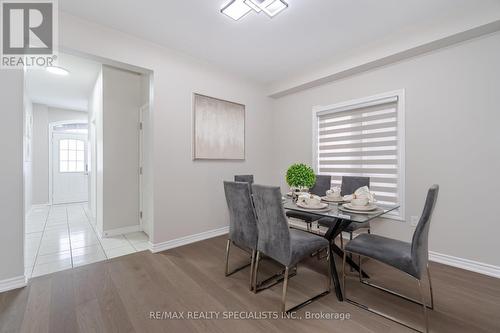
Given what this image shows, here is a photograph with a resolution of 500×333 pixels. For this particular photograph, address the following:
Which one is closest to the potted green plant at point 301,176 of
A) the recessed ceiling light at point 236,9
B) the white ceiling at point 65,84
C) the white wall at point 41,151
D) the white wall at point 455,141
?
the white wall at point 455,141

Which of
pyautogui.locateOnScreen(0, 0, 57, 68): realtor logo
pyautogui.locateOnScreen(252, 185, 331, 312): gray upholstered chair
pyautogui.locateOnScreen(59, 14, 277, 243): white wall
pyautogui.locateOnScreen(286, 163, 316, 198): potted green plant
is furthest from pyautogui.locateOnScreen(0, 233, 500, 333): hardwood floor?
pyautogui.locateOnScreen(0, 0, 57, 68): realtor logo

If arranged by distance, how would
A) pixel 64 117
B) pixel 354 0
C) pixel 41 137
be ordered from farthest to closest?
pixel 64 117 < pixel 41 137 < pixel 354 0

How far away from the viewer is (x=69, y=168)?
6145 millimetres

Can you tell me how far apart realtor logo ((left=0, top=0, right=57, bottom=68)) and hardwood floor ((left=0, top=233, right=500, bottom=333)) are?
220 cm

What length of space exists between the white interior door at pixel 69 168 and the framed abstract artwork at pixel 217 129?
16.5 feet

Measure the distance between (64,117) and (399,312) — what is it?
815 centimetres

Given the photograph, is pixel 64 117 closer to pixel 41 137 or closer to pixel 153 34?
pixel 41 137

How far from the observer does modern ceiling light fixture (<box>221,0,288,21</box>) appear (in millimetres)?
2025

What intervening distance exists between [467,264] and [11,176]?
4.78 meters

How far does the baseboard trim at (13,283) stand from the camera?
1.90m

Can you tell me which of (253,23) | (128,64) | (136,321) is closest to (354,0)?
(253,23)

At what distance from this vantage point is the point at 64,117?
19.5 ft

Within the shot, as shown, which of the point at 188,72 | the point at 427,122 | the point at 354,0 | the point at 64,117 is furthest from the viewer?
the point at 64,117

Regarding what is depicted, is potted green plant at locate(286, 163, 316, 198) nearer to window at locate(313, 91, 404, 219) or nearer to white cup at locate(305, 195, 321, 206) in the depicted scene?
white cup at locate(305, 195, 321, 206)
